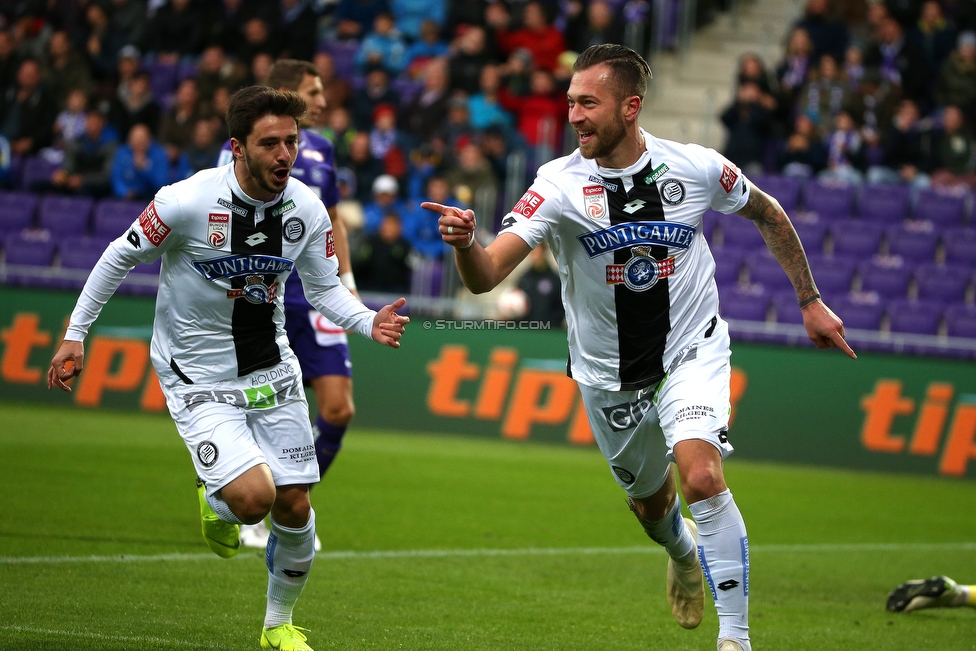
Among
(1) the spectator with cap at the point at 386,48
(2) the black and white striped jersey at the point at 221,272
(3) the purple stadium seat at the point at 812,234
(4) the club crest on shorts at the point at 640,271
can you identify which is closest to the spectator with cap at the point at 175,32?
(1) the spectator with cap at the point at 386,48

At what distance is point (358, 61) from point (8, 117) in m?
5.97

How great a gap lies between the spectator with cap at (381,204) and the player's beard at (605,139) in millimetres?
12048

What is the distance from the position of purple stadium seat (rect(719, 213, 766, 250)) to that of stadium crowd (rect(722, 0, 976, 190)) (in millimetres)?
924

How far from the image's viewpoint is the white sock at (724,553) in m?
5.32

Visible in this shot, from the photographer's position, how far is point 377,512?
33.1 ft

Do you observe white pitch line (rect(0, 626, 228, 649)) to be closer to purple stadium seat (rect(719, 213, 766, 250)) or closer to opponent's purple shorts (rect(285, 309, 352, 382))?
opponent's purple shorts (rect(285, 309, 352, 382))

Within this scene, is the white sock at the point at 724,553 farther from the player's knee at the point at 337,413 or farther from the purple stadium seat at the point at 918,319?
the purple stadium seat at the point at 918,319

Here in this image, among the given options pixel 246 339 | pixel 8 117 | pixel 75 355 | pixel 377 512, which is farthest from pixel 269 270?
pixel 8 117

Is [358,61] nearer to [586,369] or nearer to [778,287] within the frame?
[778,287]

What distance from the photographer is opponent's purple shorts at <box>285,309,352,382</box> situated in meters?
8.29

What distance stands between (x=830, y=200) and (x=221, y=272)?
13742 millimetres

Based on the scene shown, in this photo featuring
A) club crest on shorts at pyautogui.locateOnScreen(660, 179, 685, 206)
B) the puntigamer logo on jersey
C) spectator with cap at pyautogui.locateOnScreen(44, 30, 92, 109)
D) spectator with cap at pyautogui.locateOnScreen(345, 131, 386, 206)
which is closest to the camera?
the puntigamer logo on jersey

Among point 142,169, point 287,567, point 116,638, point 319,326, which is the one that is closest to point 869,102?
point 142,169

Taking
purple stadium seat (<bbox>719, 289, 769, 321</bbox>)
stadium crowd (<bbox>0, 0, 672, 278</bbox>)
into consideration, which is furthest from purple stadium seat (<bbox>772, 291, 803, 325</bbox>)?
stadium crowd (<bbox>0, 0, 672, 278</bbox>)
